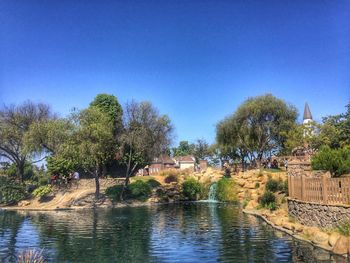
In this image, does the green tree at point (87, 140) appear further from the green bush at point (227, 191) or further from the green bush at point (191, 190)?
the green bush at point (227, 191)

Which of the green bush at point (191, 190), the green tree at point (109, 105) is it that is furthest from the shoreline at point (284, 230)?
the green tree at point (109, 105)

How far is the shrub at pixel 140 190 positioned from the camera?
50.9 m

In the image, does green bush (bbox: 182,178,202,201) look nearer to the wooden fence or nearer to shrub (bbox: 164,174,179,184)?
shrub (bbox: 164,174,179,184)

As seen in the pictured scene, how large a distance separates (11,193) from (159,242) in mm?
37652

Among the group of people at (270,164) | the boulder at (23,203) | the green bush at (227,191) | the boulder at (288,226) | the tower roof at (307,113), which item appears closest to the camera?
the boulder at (288,226)

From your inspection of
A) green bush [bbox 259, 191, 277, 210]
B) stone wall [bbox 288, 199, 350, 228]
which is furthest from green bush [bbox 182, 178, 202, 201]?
stone wall [bbox 288, 199, 350, 228]

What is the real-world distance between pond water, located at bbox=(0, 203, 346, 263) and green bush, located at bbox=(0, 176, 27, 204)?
22307 mm

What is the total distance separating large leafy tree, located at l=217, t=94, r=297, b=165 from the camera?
198 feet

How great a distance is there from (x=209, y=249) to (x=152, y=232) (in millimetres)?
6941

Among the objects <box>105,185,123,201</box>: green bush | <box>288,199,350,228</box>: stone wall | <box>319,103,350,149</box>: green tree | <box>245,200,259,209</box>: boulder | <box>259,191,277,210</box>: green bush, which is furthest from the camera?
<box>105,185,123,201</box>: green bush

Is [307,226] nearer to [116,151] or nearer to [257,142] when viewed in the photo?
[116,151]

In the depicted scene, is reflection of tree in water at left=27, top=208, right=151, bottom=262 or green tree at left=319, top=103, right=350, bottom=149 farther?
green tree at left=319, top=103, right=350, bottom=149

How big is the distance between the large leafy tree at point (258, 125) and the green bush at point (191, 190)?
12569mm

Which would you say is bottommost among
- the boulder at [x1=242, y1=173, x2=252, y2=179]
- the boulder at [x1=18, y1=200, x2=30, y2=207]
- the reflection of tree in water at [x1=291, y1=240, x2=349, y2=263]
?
the boulder at [x1=18, y1=200, x2=30, y2=207]
